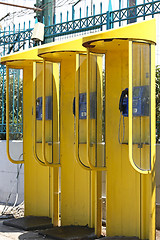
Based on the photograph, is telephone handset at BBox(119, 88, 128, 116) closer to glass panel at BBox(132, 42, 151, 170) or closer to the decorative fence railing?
glass panel at BBox(132, 42, 151, 170)

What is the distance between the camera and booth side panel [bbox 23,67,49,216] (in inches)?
299

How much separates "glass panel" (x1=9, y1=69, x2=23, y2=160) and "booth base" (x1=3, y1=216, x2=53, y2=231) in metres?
1.09

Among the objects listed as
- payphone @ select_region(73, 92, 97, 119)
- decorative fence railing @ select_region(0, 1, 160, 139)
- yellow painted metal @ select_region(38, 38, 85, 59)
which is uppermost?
decorative fence railing @ select_region(0, 1, 160, 139)

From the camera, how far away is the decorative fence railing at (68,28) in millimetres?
6980

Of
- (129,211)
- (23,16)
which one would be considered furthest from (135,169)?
(23,16)

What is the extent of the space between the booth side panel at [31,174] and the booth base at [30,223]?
0.57 ft

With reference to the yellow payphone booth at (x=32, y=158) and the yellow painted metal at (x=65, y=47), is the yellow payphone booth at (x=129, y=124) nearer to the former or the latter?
the yellow painted metal at (x=65, y=47)

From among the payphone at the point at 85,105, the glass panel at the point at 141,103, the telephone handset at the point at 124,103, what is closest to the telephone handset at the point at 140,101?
the glass panel at the point at 141,103

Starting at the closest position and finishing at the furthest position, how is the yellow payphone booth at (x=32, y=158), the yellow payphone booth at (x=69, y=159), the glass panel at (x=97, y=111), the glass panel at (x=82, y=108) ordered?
the glass panel at (x=97, y=111), the glass panel at (x=82, y=108), the yellow payphone booth at (x=69, y=159), the yellow payphone booth at (x=32, y=158)

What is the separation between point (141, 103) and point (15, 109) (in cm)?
342

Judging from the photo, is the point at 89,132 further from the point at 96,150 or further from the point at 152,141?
the point at 152,141

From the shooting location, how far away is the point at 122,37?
552cm

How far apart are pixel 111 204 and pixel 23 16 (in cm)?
827

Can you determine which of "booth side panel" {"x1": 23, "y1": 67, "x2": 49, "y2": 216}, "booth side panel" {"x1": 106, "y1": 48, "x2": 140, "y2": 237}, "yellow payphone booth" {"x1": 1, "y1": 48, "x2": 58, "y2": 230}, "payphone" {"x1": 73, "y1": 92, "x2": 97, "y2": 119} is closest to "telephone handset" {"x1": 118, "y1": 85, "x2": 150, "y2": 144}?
"booth side panel" {"x1": 106, "y1": 48, "x2": 140, "y2": 237}
